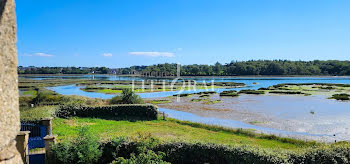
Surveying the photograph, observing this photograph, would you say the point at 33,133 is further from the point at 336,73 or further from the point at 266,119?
the point at 336,73

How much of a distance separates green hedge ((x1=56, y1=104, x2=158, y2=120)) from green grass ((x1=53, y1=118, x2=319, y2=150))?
141 centimetres

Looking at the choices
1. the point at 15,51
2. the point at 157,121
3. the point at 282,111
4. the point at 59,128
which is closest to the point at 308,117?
the point at 282,111

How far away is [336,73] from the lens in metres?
145

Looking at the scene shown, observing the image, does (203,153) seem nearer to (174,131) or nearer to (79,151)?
(79,151)

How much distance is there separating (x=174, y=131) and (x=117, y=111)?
9.46m

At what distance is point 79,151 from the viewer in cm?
1040

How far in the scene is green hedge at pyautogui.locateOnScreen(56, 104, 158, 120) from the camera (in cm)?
2786

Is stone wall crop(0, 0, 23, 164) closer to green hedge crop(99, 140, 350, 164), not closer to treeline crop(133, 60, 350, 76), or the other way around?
green hedge crop(99, 140, 350, 164)

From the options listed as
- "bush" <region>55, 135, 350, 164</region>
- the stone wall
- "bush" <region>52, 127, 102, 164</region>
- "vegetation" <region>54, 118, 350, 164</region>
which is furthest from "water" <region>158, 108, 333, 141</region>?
the stone wall

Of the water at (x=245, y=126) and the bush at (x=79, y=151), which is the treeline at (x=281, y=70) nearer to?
the water at (x=245, y=126)

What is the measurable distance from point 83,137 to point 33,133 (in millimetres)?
8323

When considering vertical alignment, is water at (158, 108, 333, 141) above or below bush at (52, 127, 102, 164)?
below

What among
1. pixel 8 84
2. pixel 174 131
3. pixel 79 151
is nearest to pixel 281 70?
pixel 174 131

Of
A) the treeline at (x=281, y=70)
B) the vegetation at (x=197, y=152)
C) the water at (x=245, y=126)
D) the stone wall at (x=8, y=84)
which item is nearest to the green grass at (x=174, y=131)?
the water at (x=245, y=126)
